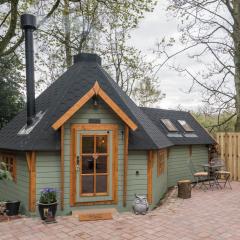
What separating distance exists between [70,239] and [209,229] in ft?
10.4

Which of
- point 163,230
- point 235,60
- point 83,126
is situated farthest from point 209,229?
point 235,60

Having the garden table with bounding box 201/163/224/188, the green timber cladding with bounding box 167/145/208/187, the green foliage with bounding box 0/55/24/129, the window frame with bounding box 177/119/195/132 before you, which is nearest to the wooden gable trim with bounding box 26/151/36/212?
the green timber cladding with bounding box 167/145/208/187

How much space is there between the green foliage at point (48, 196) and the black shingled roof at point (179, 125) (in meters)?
6.23

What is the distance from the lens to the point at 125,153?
28.1 ft

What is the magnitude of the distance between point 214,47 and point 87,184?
429 inches

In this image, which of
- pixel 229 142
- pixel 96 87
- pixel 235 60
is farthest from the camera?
pixel 235 60

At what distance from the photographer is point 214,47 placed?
615 inches

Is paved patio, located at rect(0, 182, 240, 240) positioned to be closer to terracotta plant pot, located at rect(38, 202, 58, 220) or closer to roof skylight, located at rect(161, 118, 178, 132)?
terracotta plant pot, located at rect(38, 202, 58, 220)

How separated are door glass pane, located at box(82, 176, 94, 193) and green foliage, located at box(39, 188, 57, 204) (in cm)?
84

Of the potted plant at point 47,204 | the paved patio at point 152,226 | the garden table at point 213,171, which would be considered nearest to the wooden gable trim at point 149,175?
the paved patio at point 152,226

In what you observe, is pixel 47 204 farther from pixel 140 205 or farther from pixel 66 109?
pixel 66 109

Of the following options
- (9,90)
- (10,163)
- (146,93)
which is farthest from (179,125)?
(146,93)

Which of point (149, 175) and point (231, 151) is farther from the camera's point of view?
point (231, 151)

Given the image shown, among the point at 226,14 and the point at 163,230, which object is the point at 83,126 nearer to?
the point at 163,230
